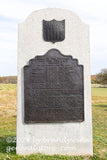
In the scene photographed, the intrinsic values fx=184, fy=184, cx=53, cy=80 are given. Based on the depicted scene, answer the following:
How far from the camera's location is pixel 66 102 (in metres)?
4.89

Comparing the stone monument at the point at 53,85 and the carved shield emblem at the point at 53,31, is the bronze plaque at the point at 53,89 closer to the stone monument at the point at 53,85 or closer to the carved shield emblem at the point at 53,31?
the stone monument at the point at 53,85

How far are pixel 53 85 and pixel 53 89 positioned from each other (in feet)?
0.35

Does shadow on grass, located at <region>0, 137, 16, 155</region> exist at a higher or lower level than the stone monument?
lower

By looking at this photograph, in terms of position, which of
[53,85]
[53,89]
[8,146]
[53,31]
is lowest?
[8,146]

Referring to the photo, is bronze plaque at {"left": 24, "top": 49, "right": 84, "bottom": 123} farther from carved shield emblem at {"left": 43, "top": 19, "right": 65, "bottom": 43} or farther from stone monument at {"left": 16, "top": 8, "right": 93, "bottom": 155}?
carved shield emblem at {"left": 43, "top": 19, "right": 65, "bottom": 43}

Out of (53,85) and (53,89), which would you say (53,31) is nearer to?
(53,85)

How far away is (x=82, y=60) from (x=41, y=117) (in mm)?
1870

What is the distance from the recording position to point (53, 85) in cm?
488

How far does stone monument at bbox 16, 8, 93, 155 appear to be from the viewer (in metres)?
4.83

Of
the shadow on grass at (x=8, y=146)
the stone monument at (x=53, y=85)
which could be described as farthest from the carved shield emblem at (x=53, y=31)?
the shadow on grass at (x=8, y=146)

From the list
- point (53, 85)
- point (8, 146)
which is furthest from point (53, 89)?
point (8, 146)

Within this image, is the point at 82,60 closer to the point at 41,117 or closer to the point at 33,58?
the point at 33,58

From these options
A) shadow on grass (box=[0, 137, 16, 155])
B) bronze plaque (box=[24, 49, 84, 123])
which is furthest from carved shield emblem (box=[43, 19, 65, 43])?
shadow on grass (box=[0, 137, 16, 155])

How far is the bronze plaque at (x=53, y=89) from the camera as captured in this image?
4840 millimetres
